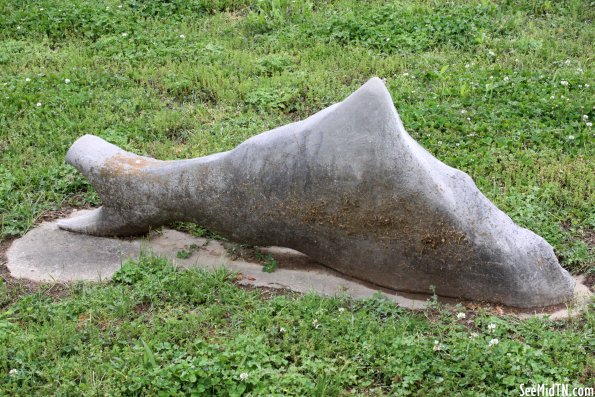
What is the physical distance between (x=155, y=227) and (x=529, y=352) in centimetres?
253

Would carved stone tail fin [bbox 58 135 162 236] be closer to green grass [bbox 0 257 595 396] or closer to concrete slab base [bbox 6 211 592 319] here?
concrete slab base [bbox 6 211 592 319]

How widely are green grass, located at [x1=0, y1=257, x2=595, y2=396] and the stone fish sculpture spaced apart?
0.25 metres

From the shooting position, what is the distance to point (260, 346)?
437 centimetres

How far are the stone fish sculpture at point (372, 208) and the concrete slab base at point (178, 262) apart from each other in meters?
0.09

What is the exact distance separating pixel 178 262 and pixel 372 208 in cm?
136

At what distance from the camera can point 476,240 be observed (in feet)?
15.7

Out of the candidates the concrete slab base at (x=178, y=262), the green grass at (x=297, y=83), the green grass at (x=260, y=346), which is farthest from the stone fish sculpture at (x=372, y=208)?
the green grass at (x=297, y=83)

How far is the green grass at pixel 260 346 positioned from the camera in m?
4.15

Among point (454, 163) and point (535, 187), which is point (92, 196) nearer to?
point (454, 163)

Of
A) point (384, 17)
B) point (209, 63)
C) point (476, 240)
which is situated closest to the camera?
point (476, 240)

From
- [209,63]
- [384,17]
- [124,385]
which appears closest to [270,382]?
[124,385]

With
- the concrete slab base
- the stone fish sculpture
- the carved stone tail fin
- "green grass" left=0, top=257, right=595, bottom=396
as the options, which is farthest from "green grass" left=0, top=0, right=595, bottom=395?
the carved stone tail fin

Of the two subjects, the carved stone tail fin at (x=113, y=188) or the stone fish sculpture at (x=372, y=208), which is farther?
the carved stone tail fin at (x=113, y=188)

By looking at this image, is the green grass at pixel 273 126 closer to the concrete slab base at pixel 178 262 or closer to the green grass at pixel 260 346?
the green grass at pixel 260 346
